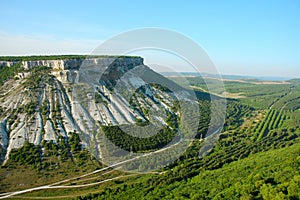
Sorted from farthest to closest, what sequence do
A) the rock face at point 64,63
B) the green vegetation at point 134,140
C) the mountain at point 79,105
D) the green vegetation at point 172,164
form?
1. the rock face at point 64,63
2. the mountain at point 79,105
3. the green vegetation at point 134,140
4. the green vegetation at point 172,164

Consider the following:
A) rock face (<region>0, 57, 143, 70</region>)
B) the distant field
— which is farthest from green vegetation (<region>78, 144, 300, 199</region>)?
the distant field

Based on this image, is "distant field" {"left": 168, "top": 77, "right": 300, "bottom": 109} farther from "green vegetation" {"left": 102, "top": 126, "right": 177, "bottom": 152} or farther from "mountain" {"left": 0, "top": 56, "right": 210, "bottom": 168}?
"green vegetation" {"left": 102, "top": 126, "right": 177, "bottom": 152}

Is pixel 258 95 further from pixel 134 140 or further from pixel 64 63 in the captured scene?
pixel 134 140

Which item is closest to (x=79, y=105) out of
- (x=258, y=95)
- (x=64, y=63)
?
(x=64, y=63)

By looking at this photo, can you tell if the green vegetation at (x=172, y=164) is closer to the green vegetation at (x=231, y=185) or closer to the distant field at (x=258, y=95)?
the green vegetation at (x=231, y=185)

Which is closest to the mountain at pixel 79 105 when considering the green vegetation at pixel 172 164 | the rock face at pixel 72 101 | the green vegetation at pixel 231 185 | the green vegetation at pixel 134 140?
the rock face at pixel 72 101

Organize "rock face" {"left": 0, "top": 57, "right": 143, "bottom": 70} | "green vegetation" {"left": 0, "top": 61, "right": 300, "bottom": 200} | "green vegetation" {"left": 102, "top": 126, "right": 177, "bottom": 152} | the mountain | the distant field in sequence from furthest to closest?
the distant field → "rock face" {"left": 0, "top": 57, "right": 143, "bottom": 70} → the mountain → "green vegetation" {"left": 102, "top": 126, "right": 177, "bottom": 152} → "green vegetation" {"left": 0, "top": 61, "right": 300, "bottom": 200}

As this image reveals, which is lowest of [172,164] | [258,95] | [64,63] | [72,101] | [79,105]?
[172,164]

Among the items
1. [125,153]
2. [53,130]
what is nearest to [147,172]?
[125,153]

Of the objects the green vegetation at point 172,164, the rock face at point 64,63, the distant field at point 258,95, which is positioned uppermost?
the rock face at point 64,63
